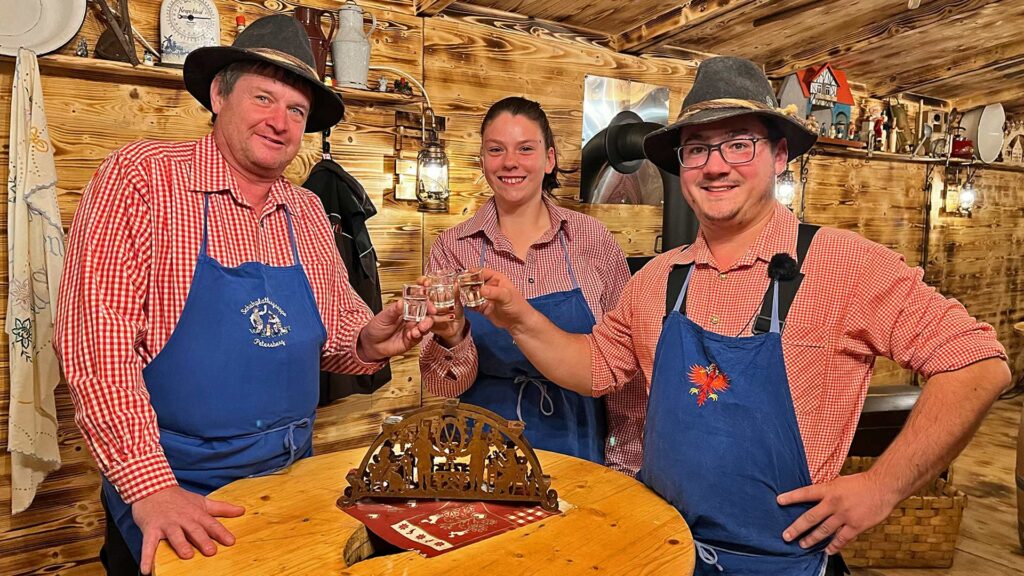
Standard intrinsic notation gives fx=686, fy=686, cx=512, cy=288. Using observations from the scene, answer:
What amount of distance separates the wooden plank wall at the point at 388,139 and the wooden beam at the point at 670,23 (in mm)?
121

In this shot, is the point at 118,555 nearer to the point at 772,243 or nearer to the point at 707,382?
the point at 707,382

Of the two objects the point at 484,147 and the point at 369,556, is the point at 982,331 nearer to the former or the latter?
the point at 369,556

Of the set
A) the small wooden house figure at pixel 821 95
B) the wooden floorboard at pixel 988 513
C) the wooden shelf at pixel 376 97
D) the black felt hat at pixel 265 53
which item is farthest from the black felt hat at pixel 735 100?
the small wooden house figure at pixel 821 95

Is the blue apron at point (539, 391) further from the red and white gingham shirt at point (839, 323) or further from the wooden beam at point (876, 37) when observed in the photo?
the wooden beam at point (876, 37)

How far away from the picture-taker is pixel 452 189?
12.2ft

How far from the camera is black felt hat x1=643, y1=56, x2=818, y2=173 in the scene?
5.21 feet

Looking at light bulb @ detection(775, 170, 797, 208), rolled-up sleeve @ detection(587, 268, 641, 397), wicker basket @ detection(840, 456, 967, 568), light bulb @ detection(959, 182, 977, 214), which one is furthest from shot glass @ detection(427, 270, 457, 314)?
light bulb @ detection(959, 182, 977, 214)

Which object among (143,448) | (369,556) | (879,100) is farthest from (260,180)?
(879,100)

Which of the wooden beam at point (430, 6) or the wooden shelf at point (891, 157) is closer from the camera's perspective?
the wooden beam at point (430, 6)

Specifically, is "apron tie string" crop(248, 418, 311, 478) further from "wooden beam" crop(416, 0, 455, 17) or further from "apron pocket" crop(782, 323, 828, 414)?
"wooden beam" crop(416, 0, 455, 17)

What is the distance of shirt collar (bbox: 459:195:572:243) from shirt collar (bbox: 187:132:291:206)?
835mm

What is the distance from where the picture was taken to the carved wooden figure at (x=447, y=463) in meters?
1.48

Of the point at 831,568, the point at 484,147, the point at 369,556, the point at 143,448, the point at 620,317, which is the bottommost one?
the point at 831,568

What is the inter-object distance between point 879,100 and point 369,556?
6.19 metres
